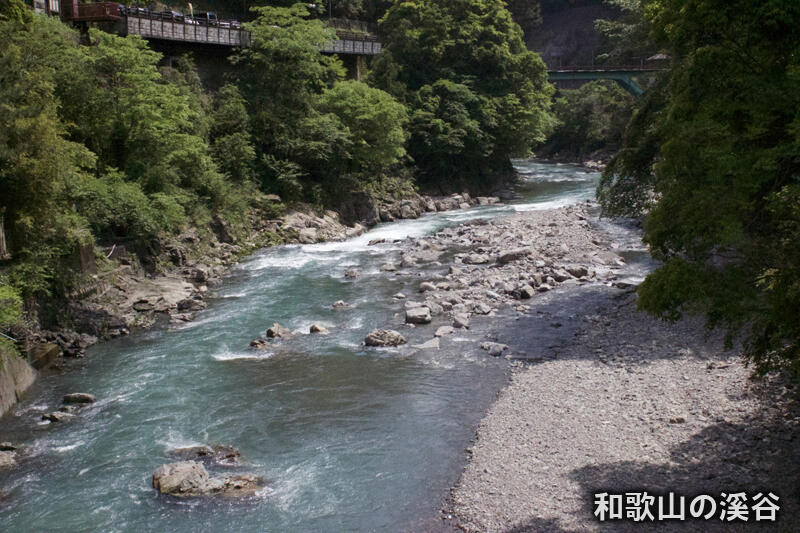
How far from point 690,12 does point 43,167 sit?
15040 millimetres

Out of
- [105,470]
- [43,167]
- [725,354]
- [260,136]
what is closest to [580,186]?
[260,136]

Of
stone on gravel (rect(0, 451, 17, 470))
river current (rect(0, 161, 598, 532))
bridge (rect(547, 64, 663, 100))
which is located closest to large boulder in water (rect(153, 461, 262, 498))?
river current (rect(0, 161, 598, 532))

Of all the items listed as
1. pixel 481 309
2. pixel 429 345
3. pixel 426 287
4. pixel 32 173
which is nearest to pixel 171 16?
pixel 32 173

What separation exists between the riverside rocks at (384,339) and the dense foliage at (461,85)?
2553cm

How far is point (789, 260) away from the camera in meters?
8.48

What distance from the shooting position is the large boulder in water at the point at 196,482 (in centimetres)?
1094

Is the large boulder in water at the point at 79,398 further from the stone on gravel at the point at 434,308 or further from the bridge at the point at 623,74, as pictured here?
the bridge at the point at 623,74

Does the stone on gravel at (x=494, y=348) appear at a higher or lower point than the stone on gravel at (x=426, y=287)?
lower

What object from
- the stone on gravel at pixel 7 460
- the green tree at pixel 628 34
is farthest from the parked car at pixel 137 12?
the stone on gravel at pixel 7 460

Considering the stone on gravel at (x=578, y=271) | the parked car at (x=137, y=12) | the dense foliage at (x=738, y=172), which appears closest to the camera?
the dense foliage at (x=738, y=172)

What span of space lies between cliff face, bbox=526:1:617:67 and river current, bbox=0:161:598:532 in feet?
242

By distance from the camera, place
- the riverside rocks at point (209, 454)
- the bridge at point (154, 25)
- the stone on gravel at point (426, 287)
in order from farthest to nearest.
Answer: the bridge at point (154, 25) < the stone on gravel at point (426, 287) < the riverside rocks at point (209, 454)

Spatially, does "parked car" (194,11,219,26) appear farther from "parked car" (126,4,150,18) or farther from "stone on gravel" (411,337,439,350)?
"stone on gravel" (411,337,439,350)

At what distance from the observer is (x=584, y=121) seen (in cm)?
6419
